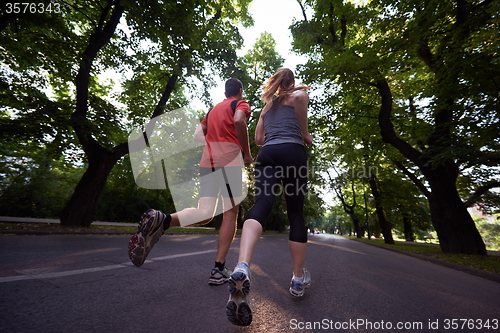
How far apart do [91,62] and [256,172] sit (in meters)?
9.02

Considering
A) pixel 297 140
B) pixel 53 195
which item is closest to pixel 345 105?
pixel 297 140

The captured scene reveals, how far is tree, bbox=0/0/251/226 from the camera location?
289 inches

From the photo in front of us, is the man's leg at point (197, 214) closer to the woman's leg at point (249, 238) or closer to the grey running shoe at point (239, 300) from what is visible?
the woman's leg at point (249, 238)

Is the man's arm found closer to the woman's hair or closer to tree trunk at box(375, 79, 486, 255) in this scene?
the woman's hair

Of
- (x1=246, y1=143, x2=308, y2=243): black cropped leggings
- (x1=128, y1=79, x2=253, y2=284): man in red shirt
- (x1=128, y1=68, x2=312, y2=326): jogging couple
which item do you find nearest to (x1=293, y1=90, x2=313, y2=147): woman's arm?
(x1=128, y1=68, x2=312, y2=326): jogging couple

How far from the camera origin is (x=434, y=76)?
8.67 metres

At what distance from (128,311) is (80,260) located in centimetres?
218

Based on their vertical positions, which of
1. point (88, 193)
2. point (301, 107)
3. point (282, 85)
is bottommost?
point (88, 193)

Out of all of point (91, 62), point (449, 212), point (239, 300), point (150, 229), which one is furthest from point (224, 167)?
point (449, 212)

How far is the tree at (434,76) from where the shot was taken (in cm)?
687

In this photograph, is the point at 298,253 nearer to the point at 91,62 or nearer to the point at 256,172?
the point at 256,172

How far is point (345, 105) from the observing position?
1433 cm

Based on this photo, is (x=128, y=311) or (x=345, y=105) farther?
(x=345, y=105)

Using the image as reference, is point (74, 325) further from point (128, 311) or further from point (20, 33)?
point (20, 33)
